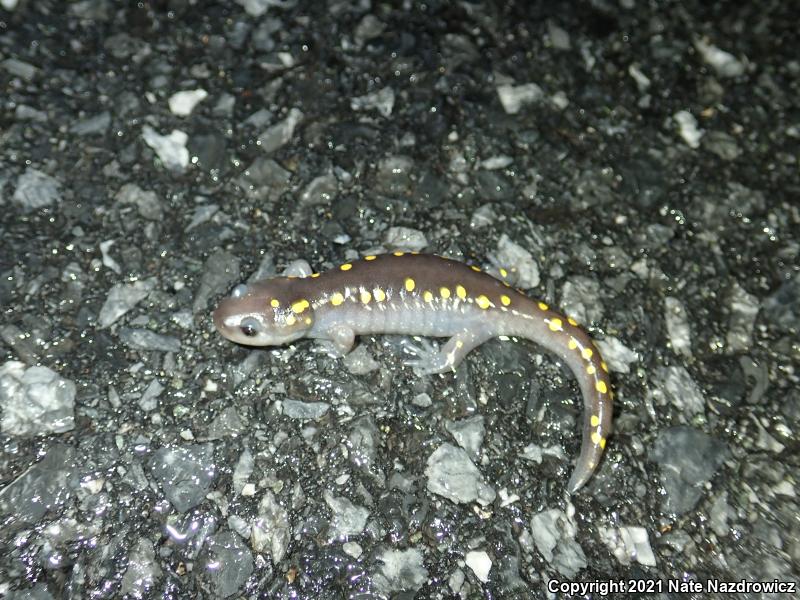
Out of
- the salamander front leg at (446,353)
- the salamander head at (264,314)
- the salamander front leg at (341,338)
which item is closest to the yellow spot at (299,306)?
the salamander head at (264,314)

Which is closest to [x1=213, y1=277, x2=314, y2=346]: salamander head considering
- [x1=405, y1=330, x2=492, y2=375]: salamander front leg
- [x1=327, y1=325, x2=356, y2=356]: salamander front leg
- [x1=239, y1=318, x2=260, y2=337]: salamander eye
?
[x1=239, y1=318, x2=260, y2=337]: salamander eye

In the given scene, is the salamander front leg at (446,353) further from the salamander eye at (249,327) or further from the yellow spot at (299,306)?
the salamander eye at (249,327)

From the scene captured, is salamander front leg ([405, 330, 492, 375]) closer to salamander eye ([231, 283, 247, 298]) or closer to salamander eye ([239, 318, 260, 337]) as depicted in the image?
salamander eye ([239, 318, 260, 337])

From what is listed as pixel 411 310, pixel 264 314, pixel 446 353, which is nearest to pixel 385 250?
pixel 411 310

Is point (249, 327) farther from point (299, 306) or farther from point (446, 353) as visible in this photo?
point (446, 353)

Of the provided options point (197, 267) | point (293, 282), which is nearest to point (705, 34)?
point (293, 282)

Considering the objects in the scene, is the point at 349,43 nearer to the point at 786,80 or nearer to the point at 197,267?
the point at 197,267
